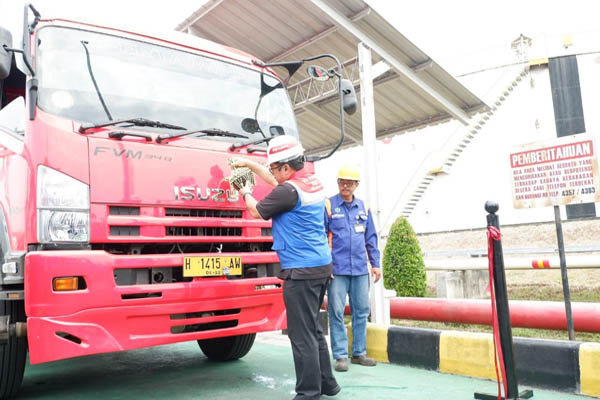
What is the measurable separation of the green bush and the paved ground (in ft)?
9.88

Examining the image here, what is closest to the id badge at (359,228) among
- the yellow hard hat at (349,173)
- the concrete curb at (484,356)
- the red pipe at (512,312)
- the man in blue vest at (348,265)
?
the man in blue vest at (348,265)

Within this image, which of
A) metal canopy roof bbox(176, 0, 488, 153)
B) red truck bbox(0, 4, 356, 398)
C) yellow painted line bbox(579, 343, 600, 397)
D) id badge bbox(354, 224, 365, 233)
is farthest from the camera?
metal canopy roof bbox(176, 0, 488, 153)

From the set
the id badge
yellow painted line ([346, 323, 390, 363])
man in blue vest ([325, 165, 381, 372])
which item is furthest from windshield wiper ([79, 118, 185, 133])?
yellow painted line ([346, 323, 390, 363])

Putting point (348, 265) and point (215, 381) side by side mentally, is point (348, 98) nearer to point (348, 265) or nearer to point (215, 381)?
point (348, 265)

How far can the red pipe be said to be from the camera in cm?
526

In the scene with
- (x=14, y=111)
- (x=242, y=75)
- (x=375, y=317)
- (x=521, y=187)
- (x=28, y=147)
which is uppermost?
(x=242, y=75)

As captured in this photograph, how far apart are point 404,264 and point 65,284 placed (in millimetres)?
5898

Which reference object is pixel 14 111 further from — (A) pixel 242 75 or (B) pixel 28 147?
(A) pixel 242 75

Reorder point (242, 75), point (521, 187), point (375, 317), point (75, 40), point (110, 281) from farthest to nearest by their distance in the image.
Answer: point (375, 317)
point (242, 75)
point (521, 187)
point (75, 40)
point (110, 281)

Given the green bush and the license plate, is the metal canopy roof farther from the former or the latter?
the license plate

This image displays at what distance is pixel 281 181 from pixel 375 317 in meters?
2.70

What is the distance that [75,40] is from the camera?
160 inches

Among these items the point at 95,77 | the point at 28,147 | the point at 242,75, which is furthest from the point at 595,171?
the point at 28,147

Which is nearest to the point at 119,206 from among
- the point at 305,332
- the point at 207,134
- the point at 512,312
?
the point at 207,134
